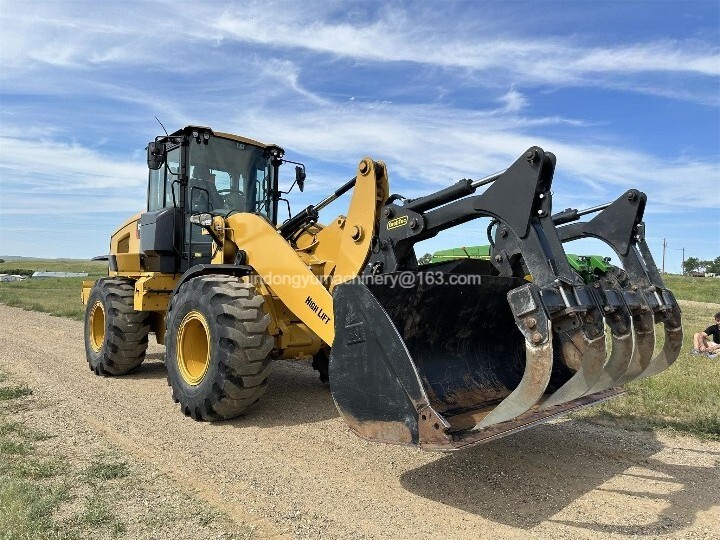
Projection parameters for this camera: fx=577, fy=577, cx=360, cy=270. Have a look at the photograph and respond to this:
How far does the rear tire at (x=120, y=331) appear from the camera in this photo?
7723 mm

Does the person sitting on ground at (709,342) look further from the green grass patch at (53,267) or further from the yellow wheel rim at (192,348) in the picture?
the green grass patch at (53,267)

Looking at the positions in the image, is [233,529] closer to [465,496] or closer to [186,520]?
[186,520]

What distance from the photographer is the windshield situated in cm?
744

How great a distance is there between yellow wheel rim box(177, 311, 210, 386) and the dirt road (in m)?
0.47

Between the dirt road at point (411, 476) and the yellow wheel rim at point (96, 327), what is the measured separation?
2.12 metres

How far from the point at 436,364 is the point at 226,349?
1.91 meters

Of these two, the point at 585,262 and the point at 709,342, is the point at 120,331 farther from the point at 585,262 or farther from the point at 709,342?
the point at 585,262

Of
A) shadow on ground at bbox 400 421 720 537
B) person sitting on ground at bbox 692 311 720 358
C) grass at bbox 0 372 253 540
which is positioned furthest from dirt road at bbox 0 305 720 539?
person sitting on ground at bbox 692 311 720 358

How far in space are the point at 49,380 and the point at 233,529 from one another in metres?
5.29

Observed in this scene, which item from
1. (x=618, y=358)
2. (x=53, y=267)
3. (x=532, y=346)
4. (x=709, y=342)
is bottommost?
(x=709, y=342)

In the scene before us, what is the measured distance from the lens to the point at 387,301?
4586 millimetres

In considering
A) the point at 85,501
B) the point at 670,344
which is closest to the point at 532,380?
the point at 670,344

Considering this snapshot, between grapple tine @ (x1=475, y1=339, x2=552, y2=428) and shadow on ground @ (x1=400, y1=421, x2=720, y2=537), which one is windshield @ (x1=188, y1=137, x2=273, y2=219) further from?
grapple tine @ (x1=475, y1=339, x2=552, y2=428)

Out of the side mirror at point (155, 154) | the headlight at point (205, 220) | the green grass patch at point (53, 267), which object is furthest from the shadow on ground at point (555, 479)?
the green grass patch at point (53, 267)
